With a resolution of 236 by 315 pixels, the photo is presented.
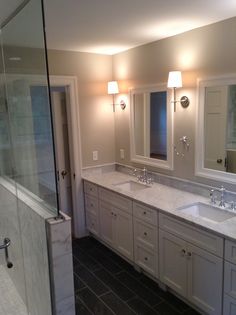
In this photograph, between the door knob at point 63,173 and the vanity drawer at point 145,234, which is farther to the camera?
the door knob at point 63,173

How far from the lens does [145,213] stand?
9.32 feet

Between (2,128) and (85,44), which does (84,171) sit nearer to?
(2,128)

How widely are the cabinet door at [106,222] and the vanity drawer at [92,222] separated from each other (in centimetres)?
11

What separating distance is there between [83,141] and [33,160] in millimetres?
1734

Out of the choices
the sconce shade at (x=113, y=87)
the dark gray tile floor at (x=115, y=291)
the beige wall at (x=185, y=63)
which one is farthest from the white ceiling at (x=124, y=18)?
the dark gray tile floor at (x=115, y=291)

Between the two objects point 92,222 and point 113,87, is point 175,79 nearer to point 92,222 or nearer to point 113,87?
point 113,87

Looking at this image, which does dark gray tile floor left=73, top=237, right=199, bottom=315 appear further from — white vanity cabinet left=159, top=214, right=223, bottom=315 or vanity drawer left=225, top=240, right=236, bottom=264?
vanity drawer left=225, top=240, right=236, bottom=264

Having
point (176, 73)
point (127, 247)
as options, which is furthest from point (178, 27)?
point (127, 247)

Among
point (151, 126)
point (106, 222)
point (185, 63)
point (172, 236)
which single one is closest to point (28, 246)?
point (172, 236)

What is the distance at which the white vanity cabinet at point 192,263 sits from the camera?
2.20 m

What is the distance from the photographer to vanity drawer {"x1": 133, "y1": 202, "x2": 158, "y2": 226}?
8.97 feet

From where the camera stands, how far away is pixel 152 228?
2.78 meters

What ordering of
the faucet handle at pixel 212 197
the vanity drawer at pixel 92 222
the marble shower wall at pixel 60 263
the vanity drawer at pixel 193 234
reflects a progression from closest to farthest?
the marble shower wall at pixel 60 263
the vanity drawer at pixel 193 234
the faucet handle at pixel 212 197
the vanity drawer at pixel 92 222

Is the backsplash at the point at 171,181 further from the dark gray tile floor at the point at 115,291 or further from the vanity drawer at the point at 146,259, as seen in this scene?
the dark gray tile floor at the point at 115,291
